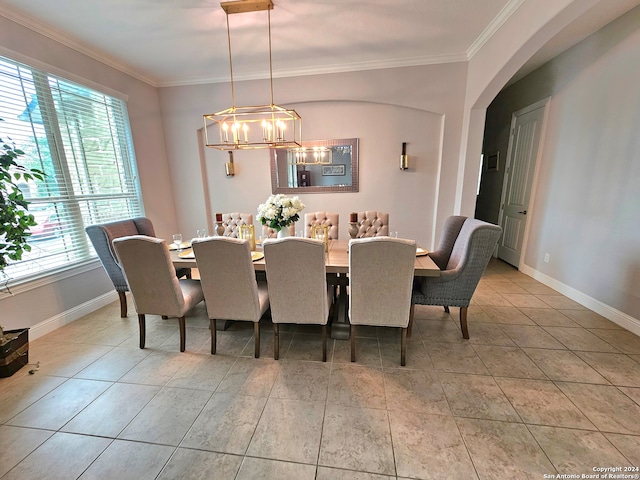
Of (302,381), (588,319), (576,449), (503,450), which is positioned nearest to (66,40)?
(302,381)

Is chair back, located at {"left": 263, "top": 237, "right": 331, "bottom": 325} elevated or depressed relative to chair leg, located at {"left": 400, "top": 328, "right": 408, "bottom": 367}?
elevated

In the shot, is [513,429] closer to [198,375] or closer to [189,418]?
[189,418]

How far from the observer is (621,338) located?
229 centimetres

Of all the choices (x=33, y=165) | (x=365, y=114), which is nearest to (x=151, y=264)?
(x=33, y=165)

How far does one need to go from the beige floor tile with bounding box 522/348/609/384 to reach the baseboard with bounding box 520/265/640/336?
844 mm

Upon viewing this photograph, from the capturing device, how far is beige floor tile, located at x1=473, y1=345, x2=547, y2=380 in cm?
191

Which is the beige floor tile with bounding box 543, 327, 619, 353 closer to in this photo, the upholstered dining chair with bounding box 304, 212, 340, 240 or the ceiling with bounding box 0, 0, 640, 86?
the upholstered dining chair with bounding box 304, 212, 340, 240

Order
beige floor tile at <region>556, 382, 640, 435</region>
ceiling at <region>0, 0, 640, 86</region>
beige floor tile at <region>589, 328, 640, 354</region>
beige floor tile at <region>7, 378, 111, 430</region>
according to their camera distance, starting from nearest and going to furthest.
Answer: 1. beige floor tile at <region>556, 382, 640, 435</region>
2. beige floor tile at <region>7, 378, 111, 430</region>
3. beige floor tile at <region>589, 328, 640, 354</region>
4. ceiling at <region>0, 0, 640, 86</region>

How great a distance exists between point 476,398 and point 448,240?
1517mm

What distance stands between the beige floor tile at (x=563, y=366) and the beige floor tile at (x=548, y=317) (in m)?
0.49

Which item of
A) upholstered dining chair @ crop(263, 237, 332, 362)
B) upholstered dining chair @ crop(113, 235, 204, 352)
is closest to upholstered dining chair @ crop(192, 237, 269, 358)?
upholstered dining chair @ crop(263, 237, 332, 362)

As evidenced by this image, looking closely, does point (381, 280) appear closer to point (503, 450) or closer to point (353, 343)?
point (353, 343)

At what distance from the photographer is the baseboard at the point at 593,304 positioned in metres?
2.40

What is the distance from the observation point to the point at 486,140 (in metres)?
5.03
